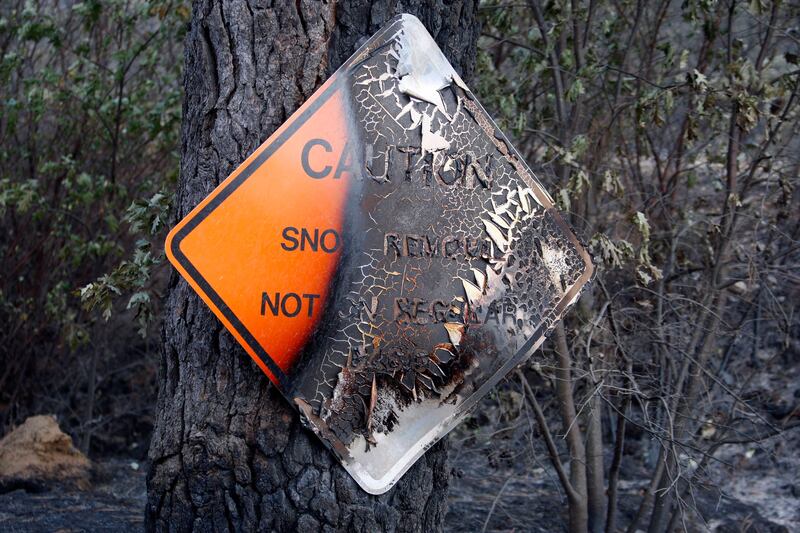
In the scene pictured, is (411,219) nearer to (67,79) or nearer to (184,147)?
(184,147)

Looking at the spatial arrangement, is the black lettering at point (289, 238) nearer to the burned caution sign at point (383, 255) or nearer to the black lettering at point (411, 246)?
the burned caution sign at point (383, 255)

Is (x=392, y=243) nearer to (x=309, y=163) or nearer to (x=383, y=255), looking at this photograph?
(x=383, y=255)

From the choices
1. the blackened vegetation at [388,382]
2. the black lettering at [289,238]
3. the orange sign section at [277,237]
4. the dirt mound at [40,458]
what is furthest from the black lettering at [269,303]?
the dirt mound at [40,458]

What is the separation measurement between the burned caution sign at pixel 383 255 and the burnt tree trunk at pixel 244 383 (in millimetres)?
83

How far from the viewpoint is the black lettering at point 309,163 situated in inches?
86.7

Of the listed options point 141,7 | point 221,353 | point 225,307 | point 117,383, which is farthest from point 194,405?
point 117,383

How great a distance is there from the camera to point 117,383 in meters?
7.68

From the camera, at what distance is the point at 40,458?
517cm

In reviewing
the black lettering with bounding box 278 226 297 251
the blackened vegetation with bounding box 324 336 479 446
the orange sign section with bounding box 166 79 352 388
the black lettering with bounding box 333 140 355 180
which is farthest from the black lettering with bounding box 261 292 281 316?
the black lettering with bounding box 333 140 355 180

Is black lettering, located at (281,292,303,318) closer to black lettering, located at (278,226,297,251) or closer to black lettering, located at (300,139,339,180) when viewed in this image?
black lettering, located at (278,226,297,251)

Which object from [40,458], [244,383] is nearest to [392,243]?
[244,383]

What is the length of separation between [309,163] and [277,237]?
7.9 inches

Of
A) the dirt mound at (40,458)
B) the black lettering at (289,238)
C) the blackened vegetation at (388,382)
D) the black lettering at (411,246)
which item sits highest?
the black lettering at (289,238)

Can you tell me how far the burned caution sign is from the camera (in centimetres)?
218
